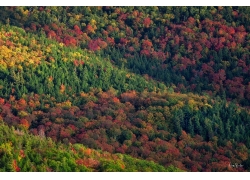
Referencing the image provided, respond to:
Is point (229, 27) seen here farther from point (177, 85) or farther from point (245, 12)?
point (177, 85)

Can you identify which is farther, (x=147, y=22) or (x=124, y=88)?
(x=147, y=22)

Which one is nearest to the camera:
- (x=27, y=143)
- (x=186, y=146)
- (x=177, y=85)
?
(x=27, y=143)

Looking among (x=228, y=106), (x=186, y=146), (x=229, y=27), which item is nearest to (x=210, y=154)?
(x=186, y=146)

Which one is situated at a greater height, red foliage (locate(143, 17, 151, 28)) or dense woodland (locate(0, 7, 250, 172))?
red foliage (locate(143, 17, 151, 28))

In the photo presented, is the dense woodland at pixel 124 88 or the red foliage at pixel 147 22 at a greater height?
the red foliage at pixel 147 22

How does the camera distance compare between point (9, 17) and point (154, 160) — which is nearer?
point (154, 160)

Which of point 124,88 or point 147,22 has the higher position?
point 147,22

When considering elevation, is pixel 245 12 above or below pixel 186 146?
above

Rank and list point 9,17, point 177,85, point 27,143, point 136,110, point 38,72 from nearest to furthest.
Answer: point 27,143
point 136,110
point 38,72
point 177,85
point 9,17
